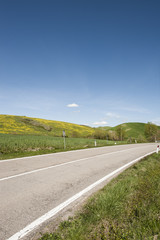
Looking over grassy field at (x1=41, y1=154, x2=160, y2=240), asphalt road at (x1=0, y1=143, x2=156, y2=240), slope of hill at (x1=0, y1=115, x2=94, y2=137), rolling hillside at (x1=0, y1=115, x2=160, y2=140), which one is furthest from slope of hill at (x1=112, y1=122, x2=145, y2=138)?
grassy field at (x1=41, y1=154, x2=160, y2=240)

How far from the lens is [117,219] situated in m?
2.81

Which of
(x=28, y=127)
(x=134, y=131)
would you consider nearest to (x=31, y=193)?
(x=28, y=127)

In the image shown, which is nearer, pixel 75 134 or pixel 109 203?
pixel 109 203

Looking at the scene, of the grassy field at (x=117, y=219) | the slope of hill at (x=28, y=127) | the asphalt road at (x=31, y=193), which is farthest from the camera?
the slope of hill at (x=28, y=127)

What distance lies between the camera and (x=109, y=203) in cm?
332

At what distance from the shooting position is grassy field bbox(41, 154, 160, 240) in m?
2.36

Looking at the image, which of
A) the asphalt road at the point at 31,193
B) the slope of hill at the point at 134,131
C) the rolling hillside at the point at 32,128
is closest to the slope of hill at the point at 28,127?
the rolling hillside at the point at 32,128

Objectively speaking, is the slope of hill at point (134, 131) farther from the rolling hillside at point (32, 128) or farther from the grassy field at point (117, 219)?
the grassy field at point (117, 219)

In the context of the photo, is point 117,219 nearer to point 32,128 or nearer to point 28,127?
point 32,128

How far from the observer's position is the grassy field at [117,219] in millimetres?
2363

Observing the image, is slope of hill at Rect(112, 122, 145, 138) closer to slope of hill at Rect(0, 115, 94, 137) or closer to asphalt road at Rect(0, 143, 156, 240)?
slope of hill at Rect(0, 115, 94, 137)

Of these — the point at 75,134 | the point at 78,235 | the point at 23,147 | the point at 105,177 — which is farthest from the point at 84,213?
the point at 75,134

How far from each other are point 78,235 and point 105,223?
0.61 meters

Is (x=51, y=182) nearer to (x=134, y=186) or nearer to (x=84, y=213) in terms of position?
(x=84, y=213)
